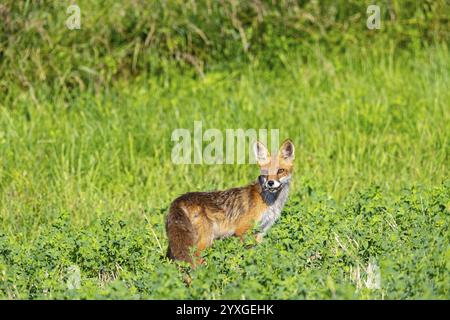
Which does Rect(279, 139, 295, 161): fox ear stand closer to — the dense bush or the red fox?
the red fox

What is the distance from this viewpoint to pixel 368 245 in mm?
6043

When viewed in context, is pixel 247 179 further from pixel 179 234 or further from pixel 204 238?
pixel 179 234

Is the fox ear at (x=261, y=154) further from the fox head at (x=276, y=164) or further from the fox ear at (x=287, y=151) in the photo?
the fox ear at (x=287, y=151)

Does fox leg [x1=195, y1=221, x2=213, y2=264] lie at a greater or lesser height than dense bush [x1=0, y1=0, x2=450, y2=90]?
lesser

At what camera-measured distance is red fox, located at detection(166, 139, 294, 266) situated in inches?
244

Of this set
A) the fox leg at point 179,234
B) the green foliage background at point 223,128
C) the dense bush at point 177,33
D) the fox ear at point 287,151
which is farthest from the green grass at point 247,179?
the fox ear at point 287,151

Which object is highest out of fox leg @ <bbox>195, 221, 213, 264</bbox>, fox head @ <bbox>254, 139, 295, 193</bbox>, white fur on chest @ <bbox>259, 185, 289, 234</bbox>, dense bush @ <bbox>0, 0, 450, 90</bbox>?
dense bush @ <bbox>0, 0, 450, 90</bbox>

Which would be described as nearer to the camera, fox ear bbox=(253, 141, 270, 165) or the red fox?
the red fox

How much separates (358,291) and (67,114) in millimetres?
5237

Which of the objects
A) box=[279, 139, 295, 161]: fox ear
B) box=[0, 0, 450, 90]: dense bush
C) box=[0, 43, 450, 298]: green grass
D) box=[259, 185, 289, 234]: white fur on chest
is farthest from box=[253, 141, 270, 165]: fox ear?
box=[0, 0, 450, 90]: dense bush

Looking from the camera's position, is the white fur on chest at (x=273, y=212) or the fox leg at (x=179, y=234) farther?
the white fur on chest at (x=273, y=212)

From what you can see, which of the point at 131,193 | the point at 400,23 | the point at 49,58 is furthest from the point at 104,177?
the point at 400,23

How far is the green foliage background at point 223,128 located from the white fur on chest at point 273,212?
7 cm

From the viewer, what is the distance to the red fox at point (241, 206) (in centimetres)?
619
